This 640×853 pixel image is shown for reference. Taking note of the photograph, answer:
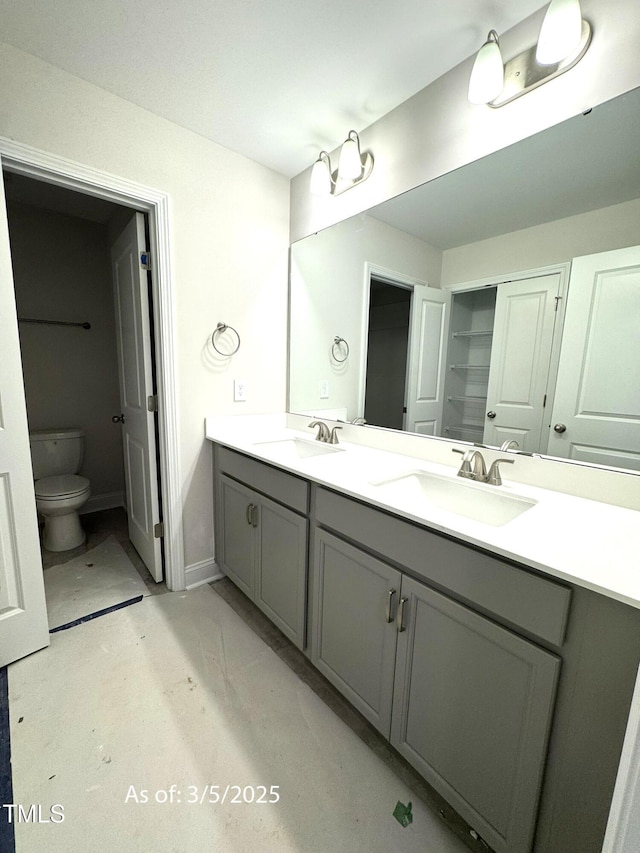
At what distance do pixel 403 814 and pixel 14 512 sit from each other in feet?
5.52

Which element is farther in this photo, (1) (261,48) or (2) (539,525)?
(1) (261,48)

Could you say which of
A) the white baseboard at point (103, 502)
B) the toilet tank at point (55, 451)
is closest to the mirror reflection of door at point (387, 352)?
the toilet tank at point (55, 451)

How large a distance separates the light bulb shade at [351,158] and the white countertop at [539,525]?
128 centimetres

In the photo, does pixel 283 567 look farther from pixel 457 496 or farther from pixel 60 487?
pixel 60 487

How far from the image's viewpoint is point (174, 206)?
1656 mm

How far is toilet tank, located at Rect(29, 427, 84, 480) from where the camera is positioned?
248 cm

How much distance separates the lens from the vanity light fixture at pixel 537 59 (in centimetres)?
94

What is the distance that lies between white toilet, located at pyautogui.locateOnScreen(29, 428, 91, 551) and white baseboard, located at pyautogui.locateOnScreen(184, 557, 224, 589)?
94 cm

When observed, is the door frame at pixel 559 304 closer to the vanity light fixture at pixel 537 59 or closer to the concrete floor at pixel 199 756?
the vanity light fixture at pixel 537 59

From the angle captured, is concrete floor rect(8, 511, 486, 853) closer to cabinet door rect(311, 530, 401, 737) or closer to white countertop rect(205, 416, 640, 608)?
cabinet door rect(311, 530, 401, 737)

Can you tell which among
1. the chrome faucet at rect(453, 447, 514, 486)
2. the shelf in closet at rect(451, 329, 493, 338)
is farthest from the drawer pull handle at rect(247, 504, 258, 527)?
the shelf in closet at rect(451, 329, 493, 338)

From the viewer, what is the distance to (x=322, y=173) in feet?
5.53

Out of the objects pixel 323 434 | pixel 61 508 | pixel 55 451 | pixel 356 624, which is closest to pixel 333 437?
pixel 323 434

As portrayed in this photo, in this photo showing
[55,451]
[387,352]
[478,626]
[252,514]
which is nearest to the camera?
[478,626]
